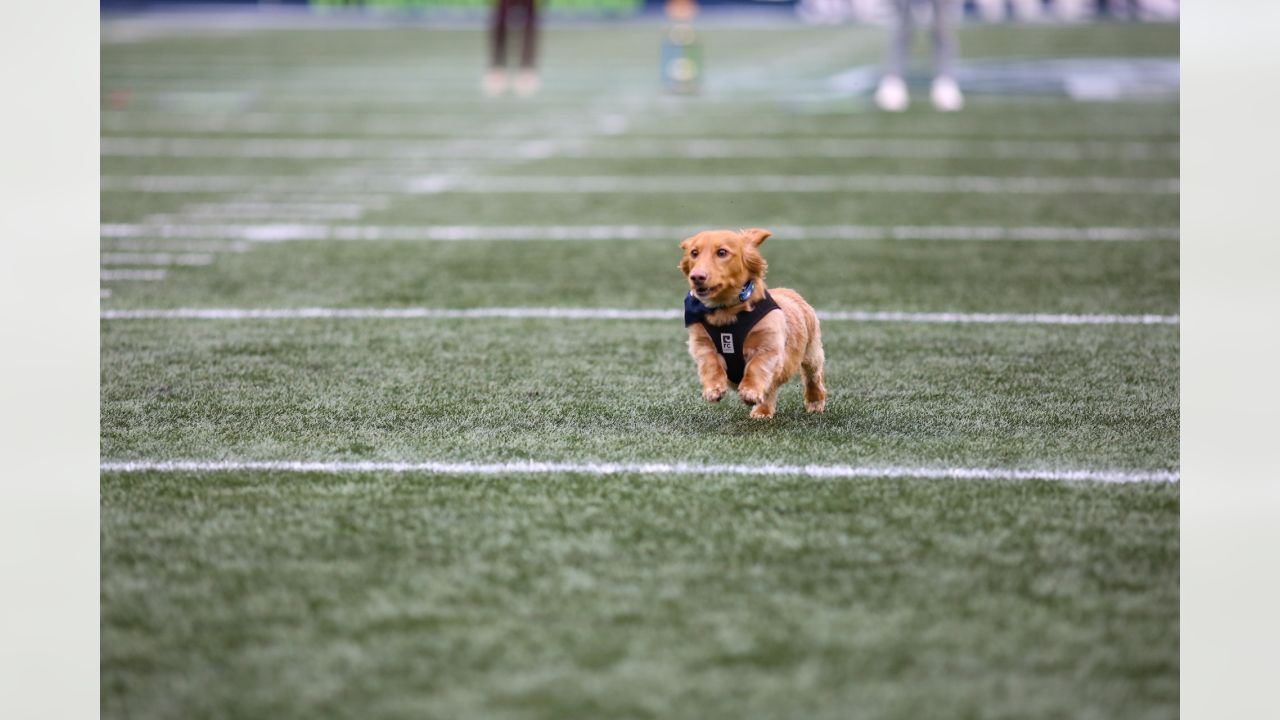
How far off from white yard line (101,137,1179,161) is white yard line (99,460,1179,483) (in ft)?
21.9

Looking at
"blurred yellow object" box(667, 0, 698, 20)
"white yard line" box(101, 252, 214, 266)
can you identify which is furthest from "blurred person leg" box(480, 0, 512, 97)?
"blurred yellow object" box(667, 0, 698, 20)

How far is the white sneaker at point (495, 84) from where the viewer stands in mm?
→ 15242

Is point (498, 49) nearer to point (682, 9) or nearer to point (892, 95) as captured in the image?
point (892, 95)

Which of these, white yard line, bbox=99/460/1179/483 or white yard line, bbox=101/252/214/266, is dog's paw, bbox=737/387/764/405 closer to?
white yard line, bbox=99/460/1179/483

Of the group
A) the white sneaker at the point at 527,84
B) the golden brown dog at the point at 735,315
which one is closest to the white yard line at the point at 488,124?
the white sneaker at the point at 527,84

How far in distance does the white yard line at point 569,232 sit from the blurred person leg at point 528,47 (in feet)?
25.5

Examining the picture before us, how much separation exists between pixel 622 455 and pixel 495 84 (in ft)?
41.5

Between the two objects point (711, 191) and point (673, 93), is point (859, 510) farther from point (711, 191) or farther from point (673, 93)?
point (673, 93)

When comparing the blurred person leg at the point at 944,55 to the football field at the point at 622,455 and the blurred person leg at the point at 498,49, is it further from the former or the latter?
the blurred person leg at the point at 498,49

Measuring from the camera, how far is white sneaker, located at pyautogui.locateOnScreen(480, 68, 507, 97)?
15242mm

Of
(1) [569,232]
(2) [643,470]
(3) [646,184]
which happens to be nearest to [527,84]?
(3) [646,184]

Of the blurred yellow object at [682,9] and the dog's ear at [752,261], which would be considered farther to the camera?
the blurred yellow object at [682,9]

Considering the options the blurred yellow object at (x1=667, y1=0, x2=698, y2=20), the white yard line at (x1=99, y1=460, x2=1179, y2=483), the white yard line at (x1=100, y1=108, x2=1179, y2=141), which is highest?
the blurred yellow object at (x1=667, y1=0, x2=698, y2=20)

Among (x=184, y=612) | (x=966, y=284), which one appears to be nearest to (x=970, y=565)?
(x=184, y=612)
